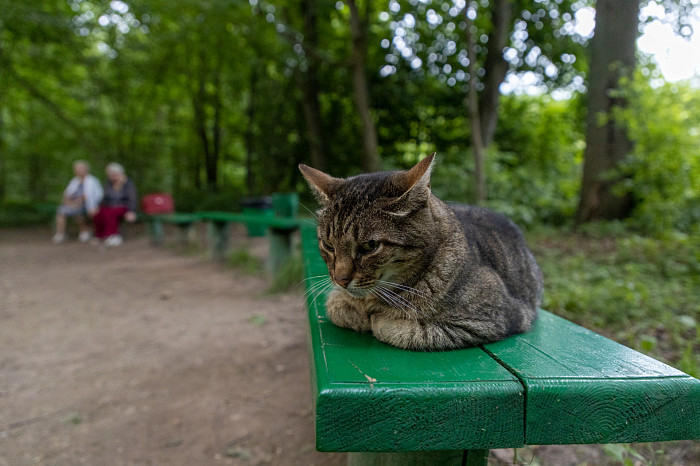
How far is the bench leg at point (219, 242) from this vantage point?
7945 millimetres

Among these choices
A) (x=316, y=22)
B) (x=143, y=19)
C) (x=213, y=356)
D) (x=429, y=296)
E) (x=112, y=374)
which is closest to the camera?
(x=429, y=296)

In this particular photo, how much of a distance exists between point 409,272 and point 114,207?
10.3 metres

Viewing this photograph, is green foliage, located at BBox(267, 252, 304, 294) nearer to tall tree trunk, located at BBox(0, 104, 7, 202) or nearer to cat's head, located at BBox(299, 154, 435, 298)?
cat's head, located at BBox(299, 154, 435, 298)

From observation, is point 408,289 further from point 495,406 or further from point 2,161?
point 2,161

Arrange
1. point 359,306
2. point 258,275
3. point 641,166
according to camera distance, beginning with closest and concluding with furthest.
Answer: point 359,306 → point 641,166 → point 258,275

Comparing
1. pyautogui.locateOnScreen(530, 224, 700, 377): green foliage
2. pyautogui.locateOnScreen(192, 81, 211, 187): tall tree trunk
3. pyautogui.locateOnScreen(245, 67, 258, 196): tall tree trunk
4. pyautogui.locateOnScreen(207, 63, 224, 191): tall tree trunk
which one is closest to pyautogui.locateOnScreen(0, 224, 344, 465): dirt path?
pyautogui.locateOnScreen(530, 224, 700, 377): green foliage

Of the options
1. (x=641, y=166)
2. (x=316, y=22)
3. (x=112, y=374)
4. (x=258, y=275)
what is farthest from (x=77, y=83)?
(x=641, y=166)

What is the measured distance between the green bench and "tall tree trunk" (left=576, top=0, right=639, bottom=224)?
7.27 metres

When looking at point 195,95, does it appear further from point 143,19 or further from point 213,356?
point 213,356

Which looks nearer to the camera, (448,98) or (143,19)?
(143,19)

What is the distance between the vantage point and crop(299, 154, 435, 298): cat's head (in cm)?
158

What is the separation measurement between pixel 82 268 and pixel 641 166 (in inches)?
350

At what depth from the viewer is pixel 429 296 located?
1.59 metres

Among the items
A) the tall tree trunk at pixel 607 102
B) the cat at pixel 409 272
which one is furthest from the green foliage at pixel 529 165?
the cat at pixel 409 272
